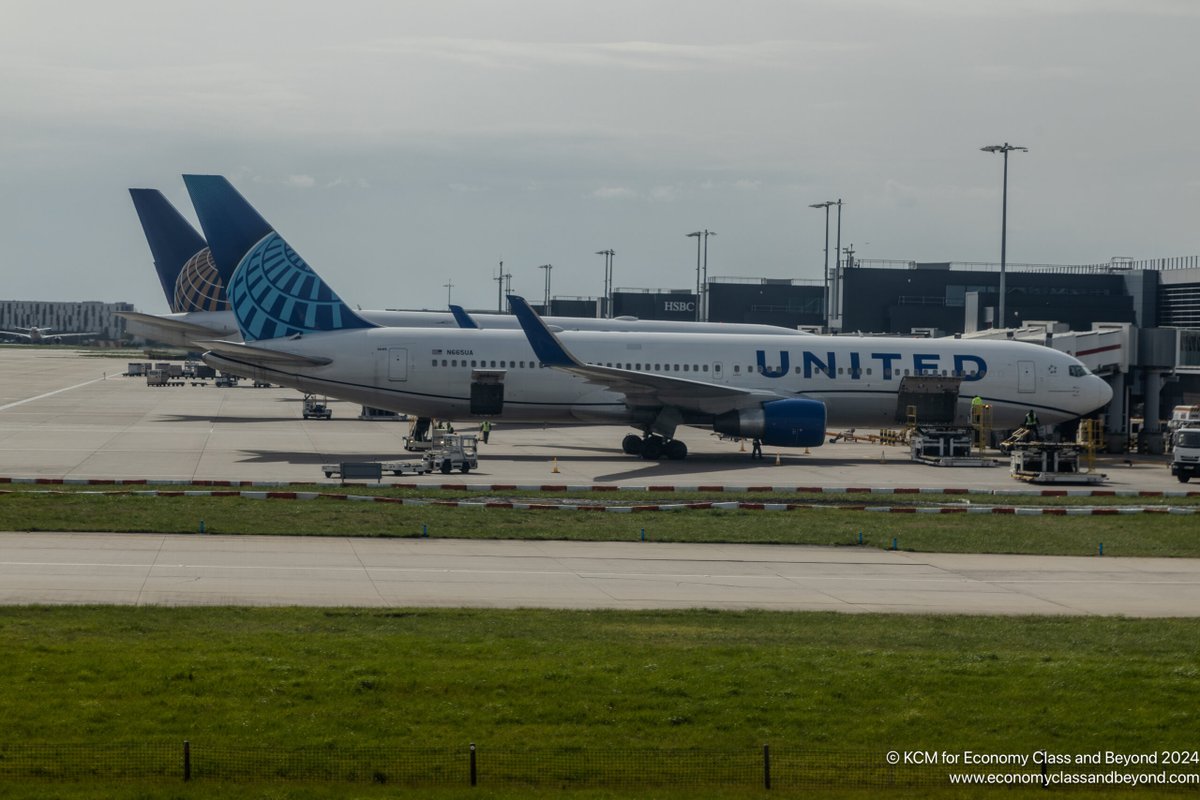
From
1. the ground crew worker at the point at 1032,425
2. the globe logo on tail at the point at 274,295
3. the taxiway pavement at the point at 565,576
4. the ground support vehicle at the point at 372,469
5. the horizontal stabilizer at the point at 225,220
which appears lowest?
the taxiway pavement at the point at 565,576

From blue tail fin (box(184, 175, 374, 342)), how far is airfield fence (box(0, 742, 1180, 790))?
36.3m

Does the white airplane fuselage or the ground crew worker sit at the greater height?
the white airplane fuselage

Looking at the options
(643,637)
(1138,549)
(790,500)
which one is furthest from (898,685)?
(790,500)

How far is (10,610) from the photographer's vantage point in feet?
63.7

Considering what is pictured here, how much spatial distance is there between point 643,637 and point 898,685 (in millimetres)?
3960

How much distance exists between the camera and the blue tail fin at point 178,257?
7281 cm

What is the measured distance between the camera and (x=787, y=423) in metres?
46.2

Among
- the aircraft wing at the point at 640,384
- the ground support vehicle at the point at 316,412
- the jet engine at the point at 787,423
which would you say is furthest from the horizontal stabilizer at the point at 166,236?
the jet engine at the point at 787,423

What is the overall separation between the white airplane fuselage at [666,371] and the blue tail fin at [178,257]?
85.7 feet

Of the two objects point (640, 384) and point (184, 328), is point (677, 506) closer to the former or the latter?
point (640, 384)

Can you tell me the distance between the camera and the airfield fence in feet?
43.8

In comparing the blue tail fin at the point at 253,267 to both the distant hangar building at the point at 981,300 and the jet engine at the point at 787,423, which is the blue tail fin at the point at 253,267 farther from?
the distant hangar building at the point at 981,300

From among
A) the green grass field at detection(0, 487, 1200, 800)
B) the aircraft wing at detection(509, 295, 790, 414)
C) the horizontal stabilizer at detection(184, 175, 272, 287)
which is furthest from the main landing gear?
the green grass field at detection(0, 487, 1200, 800)

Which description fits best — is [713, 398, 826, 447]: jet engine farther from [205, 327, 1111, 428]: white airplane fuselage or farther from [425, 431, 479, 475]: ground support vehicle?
[425, 431, 479, 475]: ground support vehicle
